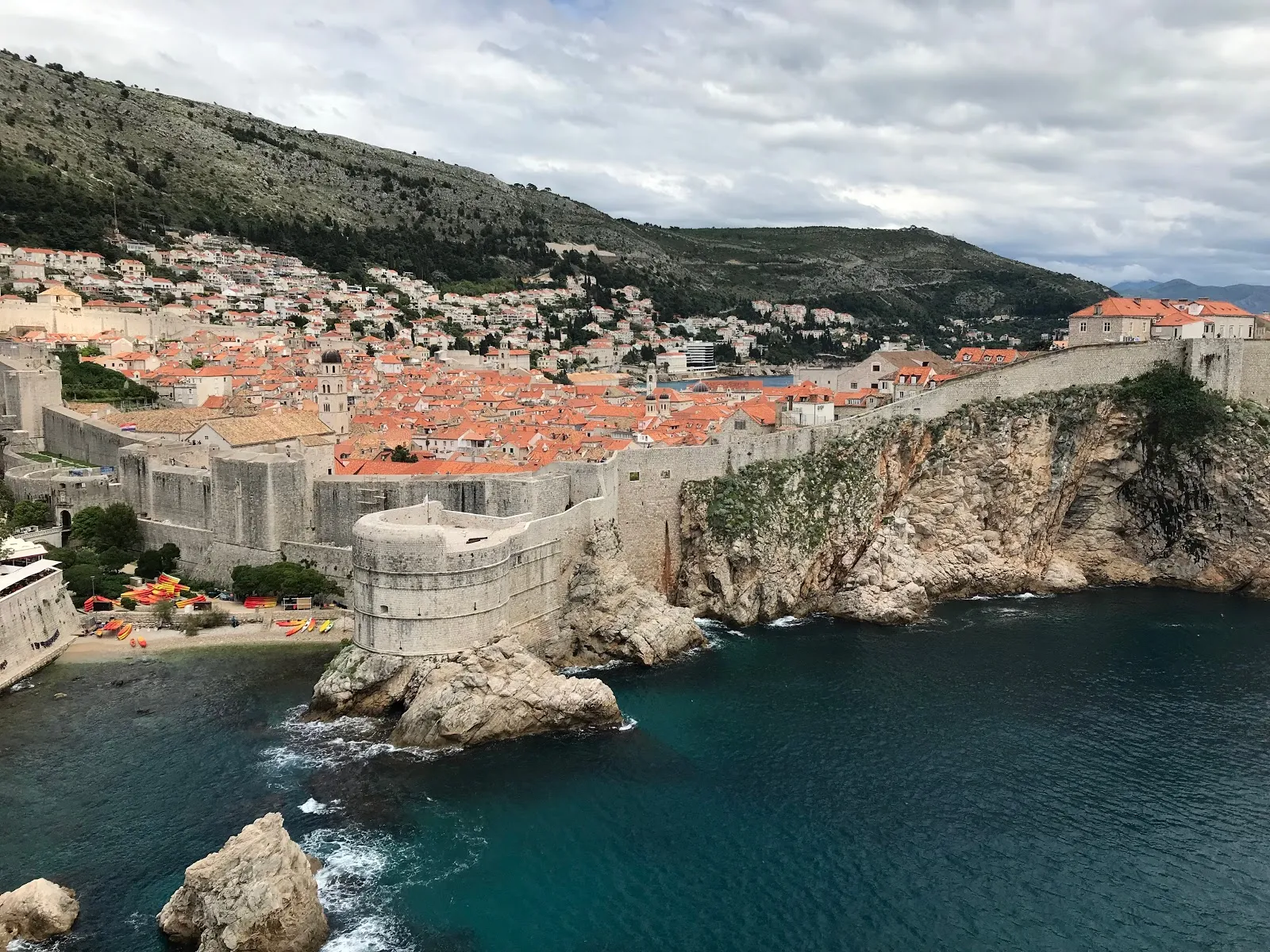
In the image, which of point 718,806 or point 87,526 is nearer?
point 718,806

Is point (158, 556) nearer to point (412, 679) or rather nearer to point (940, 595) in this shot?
point (412, 679)

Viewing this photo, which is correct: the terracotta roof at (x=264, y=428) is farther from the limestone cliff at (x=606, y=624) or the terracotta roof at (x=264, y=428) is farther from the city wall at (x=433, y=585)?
the limestone cliff at (x=606, y=624)

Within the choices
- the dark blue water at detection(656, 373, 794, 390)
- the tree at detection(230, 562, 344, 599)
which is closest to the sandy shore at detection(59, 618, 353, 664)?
the tree at detection(230, 562, 344, 599)

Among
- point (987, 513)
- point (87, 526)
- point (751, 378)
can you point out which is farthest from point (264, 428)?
point (751, 378)

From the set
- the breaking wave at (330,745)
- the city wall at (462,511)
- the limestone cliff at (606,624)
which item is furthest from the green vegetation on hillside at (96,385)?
the limestone cliff at (606,624)

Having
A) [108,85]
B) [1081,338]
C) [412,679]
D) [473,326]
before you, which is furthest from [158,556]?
[108,85]

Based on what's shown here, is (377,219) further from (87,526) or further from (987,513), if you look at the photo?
(987,513)
